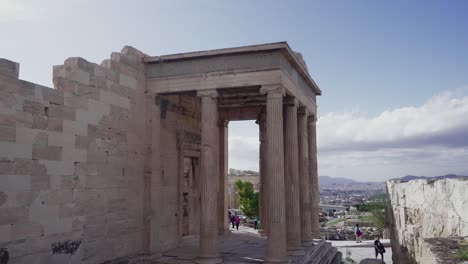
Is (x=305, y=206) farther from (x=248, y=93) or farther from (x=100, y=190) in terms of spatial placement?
(x=100, y=190)

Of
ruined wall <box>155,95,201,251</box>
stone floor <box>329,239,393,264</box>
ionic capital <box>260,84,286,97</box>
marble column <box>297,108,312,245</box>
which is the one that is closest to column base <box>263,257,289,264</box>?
marble column <box>297,108,312,245</box>

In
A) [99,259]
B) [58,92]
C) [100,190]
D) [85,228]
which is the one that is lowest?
[99,259]

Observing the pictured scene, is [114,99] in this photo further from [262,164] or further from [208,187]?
[262,164]

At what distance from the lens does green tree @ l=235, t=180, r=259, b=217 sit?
3581cm

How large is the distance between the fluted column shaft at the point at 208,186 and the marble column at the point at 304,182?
4.65 m

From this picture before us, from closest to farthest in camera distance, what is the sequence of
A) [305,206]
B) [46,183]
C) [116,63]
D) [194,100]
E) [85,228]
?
[46,183] → [85,228] → [116,63] → [305,206] → [194,100]

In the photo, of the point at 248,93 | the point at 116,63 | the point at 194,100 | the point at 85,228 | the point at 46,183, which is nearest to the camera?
A: the point at 46,183

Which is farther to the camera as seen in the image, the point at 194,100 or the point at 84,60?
the point at 194,100

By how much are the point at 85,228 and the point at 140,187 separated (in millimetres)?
2722

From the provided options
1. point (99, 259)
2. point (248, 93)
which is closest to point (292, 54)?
point (248, 93)

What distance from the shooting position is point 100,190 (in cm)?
1148

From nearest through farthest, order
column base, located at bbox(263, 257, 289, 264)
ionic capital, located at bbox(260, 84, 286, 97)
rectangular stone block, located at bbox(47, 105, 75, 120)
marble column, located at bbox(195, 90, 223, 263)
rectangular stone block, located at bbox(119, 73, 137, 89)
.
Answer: rectangular stone block, located at bbox(47, 105, 75, 120) < column base, located at bbox(263, 257, 289, 264) < ionic capital, located at bbox(260, 84, 286, 97) < marble column, located at bbox(195, 90, 223, 263) < rectangular stone block, located at bbox(119, 73, 137, 89)

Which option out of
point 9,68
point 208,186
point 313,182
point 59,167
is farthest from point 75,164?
point 313,182

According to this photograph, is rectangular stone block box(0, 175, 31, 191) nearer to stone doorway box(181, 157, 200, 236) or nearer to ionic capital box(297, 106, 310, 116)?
stone doorway box(181, 157, 200, 236)
